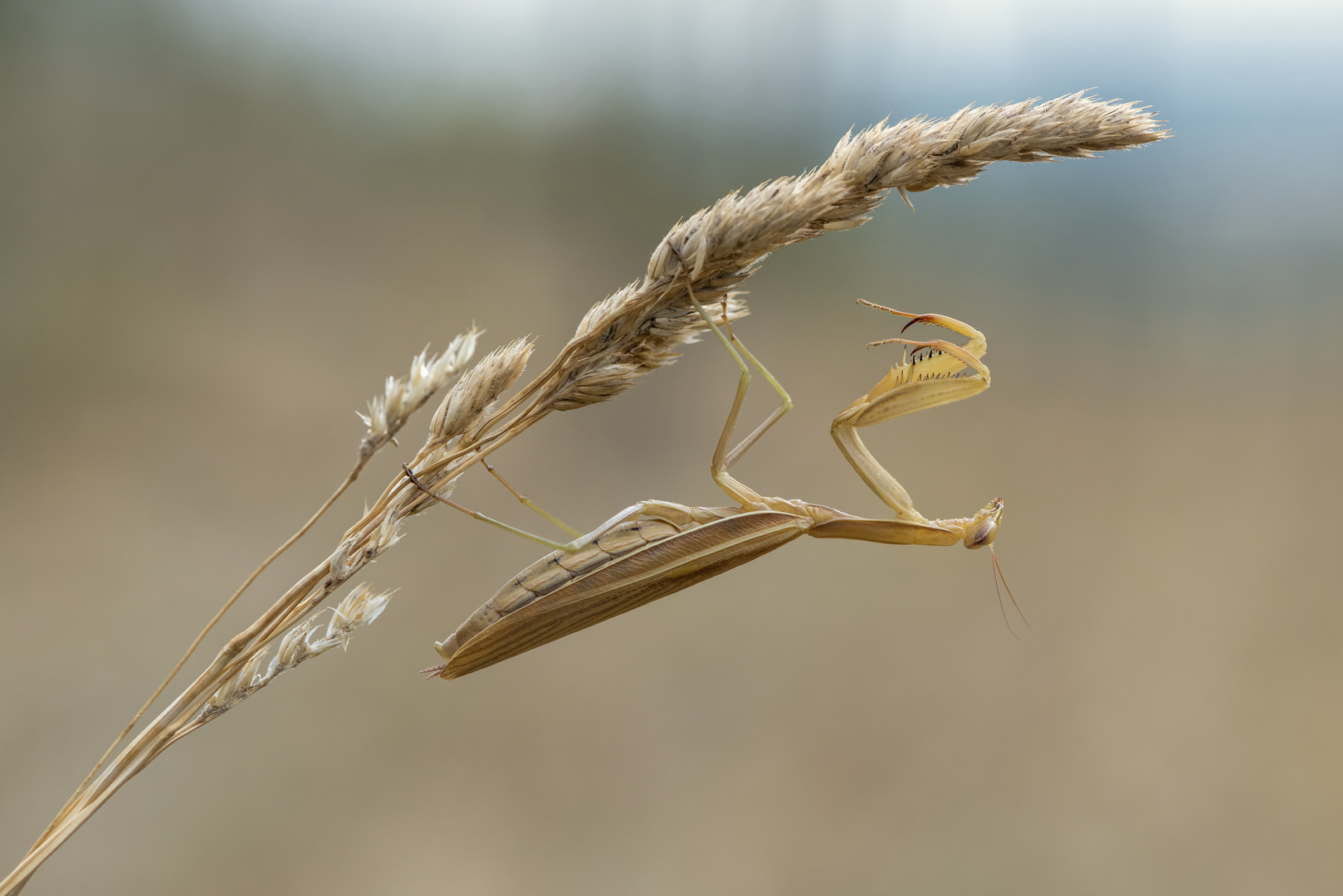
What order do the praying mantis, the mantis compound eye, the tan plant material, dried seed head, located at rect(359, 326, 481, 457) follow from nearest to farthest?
dried seed head, located at rect(359, 326, 481, 457)
the tan plant material
the praying mantis
the mantis compound eye

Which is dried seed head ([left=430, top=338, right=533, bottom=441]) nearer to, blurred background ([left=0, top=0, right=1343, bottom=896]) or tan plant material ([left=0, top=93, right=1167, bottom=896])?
tan plant material ([left=0, top=93, right=1167, bottom=896])

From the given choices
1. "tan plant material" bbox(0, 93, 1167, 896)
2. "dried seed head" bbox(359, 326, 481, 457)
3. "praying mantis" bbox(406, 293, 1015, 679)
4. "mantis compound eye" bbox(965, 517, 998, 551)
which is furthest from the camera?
"mantis compound eye" bbox(965, 517, 998, 551)

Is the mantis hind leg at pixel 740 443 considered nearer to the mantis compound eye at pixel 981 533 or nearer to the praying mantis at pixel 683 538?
the praying mantis at pixel 683 538

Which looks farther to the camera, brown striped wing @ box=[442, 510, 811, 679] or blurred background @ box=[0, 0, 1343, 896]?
blurred background @ box=[0, 0, 1343, 896]

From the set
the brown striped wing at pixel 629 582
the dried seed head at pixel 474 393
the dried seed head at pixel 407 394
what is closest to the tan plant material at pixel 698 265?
the dried seed head at pixel 474 393

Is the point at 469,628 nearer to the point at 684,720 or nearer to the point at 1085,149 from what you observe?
the point at 1085,149

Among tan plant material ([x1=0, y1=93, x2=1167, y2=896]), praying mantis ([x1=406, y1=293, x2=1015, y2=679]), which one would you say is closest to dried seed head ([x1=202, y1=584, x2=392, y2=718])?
tan plant material ([x1=0, y1=93, x2=1167, y2=896])

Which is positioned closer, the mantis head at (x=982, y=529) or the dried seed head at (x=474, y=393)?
the dried seed head at (x=474, y=393)
